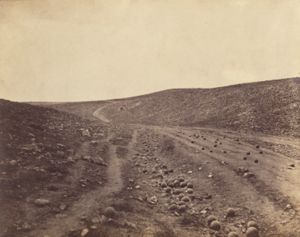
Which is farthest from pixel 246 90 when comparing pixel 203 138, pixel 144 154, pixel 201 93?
pixel 144 154

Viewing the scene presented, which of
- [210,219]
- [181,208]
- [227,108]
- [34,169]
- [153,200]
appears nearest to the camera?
[210,219]

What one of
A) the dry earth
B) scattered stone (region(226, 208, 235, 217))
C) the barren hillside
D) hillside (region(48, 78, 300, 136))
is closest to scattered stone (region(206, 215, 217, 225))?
the dry earth

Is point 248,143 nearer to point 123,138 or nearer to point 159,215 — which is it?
point 123,138

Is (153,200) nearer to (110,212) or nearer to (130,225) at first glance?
(110,212)

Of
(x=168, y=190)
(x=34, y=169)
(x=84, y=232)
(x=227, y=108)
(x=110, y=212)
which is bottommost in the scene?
(x=84, y=232)

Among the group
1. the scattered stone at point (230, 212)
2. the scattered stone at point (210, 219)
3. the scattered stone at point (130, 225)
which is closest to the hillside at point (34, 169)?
the scattered stone at point (130, 225)

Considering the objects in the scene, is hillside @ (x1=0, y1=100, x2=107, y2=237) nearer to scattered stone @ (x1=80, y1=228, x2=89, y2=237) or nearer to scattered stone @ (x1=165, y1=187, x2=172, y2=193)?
scattered stone @ (x1=80, y1=228, x2=89, y2=237)

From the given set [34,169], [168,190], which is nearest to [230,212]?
[168,190]
